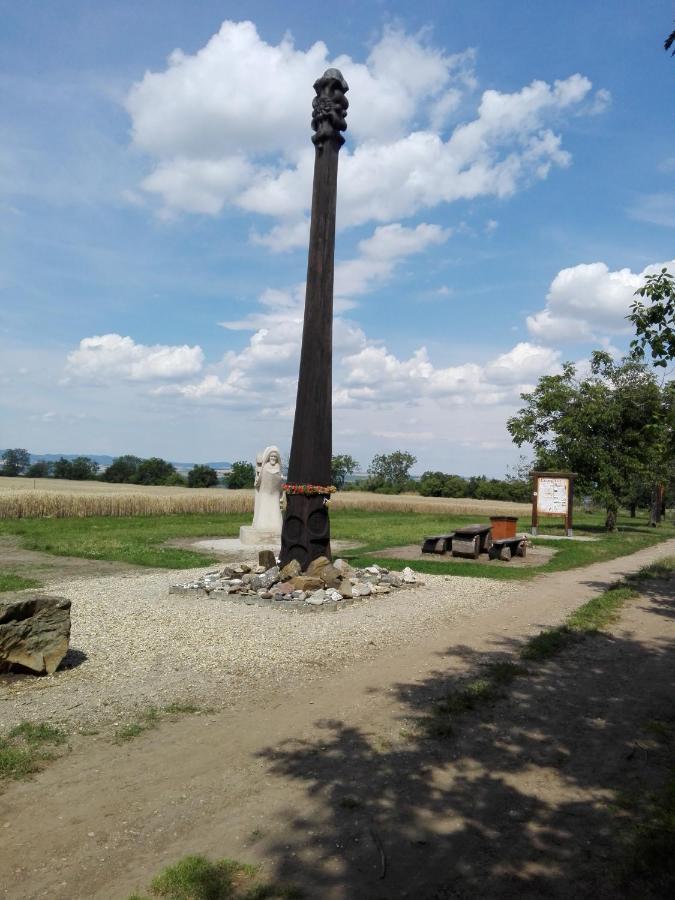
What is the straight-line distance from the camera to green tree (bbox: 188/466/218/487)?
63.2m

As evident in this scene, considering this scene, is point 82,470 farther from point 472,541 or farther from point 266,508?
point 472,541

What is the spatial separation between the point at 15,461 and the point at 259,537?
78.3 meters

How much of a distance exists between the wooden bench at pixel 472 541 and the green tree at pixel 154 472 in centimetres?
5647

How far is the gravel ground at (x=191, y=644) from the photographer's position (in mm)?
5680

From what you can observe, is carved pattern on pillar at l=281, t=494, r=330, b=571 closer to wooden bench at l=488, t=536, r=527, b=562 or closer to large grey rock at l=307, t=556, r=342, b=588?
large grey rock at l=307, t=556, r=342, b=588

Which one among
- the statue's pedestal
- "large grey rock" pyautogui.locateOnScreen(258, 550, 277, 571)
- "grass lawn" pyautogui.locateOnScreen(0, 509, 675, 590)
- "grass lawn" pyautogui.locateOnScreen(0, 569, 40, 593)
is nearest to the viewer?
"grass lawn" pyautogui.locateOnScreen(0, 569, 40, 593)

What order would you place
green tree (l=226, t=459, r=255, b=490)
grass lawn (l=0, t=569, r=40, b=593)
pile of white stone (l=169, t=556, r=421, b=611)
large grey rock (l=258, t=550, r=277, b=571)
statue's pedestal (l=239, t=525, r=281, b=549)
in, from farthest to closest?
1. green tree (l=226, t=459, r=255, b=490)
2. statue's pedestal (l=239, t=525, r=281, b=549)
3. large grey rock (l=258, t=550, r=277, b=571)
4. grass lawn (l=0, t=569, r=40, b=593)
5. pile of white stone (l=169, t=556, r=421, b=611)

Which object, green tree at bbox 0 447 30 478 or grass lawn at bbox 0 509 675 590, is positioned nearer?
grass lawn at bbox 0 509 675 590

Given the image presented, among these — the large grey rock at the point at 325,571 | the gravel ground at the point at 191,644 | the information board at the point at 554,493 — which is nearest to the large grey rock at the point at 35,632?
the gravel ground at the point at 191,644

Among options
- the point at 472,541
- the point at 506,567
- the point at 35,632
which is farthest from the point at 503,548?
the point at 35,632

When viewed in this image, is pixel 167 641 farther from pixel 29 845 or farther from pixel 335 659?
pixel 29 845

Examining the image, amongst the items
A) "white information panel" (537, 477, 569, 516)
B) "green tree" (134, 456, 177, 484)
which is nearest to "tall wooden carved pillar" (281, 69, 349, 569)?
"white information panel" (537, 477, 569, 516)

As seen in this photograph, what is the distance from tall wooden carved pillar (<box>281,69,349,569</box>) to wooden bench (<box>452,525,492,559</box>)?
546 centimetres

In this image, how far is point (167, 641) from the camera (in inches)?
300
